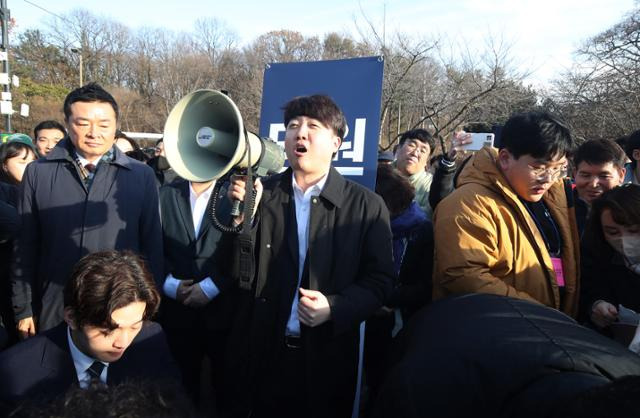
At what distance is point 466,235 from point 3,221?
87.7 inches

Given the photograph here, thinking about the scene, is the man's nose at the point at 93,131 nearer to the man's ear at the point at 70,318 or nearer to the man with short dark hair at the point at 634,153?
the man's ear at the point at 70,318

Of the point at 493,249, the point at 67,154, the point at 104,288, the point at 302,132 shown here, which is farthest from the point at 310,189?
the point at 67,154

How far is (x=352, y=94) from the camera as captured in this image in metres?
3.13

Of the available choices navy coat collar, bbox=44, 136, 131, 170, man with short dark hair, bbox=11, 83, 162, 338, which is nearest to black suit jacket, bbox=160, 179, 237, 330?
man with short dark hair, bbox=11, 83, 162, 338

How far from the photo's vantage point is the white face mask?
1.96m

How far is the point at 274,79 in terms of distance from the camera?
3373mm

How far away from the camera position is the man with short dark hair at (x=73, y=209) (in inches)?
92.9

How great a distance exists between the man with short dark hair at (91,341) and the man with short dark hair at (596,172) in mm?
2584

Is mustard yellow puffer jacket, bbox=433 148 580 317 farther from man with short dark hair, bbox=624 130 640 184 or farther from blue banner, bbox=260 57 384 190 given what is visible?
man with short dark hair, bbox=624 130 640 184

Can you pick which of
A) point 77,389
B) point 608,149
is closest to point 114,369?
point 77,389

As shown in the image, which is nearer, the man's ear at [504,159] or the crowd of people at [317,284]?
the crowd of people at [317,284]

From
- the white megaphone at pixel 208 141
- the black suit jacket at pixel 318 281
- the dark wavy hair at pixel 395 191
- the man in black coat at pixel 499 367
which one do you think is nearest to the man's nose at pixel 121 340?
the black suit jacket at pixel 318 281

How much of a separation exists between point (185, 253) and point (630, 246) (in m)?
2.28

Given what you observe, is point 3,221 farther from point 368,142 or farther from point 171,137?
point 368,142
